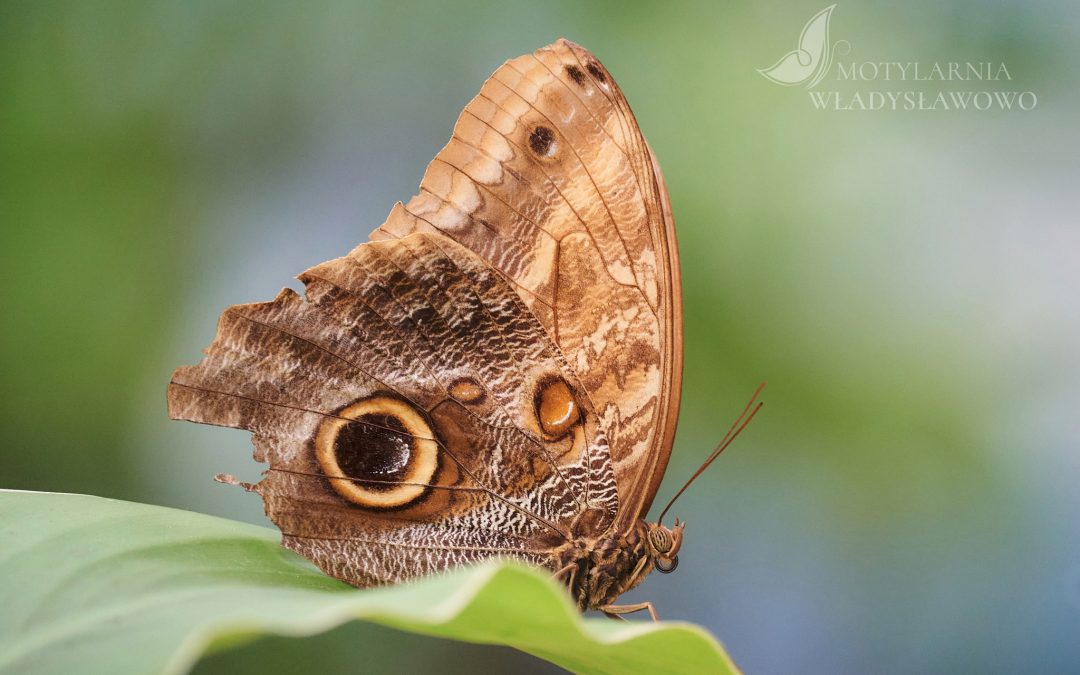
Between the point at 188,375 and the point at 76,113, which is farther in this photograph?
the point at 76,113

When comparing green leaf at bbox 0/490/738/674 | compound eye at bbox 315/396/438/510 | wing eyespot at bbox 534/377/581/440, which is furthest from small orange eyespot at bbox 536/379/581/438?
green leaf at bbox 0/490/738/674

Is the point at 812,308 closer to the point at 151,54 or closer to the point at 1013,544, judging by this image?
the point at 1013,544

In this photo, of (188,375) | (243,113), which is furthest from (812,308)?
(243,113)

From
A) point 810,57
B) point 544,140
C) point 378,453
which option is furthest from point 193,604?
point 810,57

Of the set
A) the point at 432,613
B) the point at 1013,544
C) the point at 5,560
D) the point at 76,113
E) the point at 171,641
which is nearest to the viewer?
the point at 432,613

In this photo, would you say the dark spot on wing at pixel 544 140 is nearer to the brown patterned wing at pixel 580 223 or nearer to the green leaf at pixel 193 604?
the brown patterned wing at pixel 580 223

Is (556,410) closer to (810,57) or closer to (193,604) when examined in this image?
(193,604)

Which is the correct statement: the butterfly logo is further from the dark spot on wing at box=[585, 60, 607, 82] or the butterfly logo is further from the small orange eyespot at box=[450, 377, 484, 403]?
the small orange eyespot at box=[450, 377, 484, 403]
